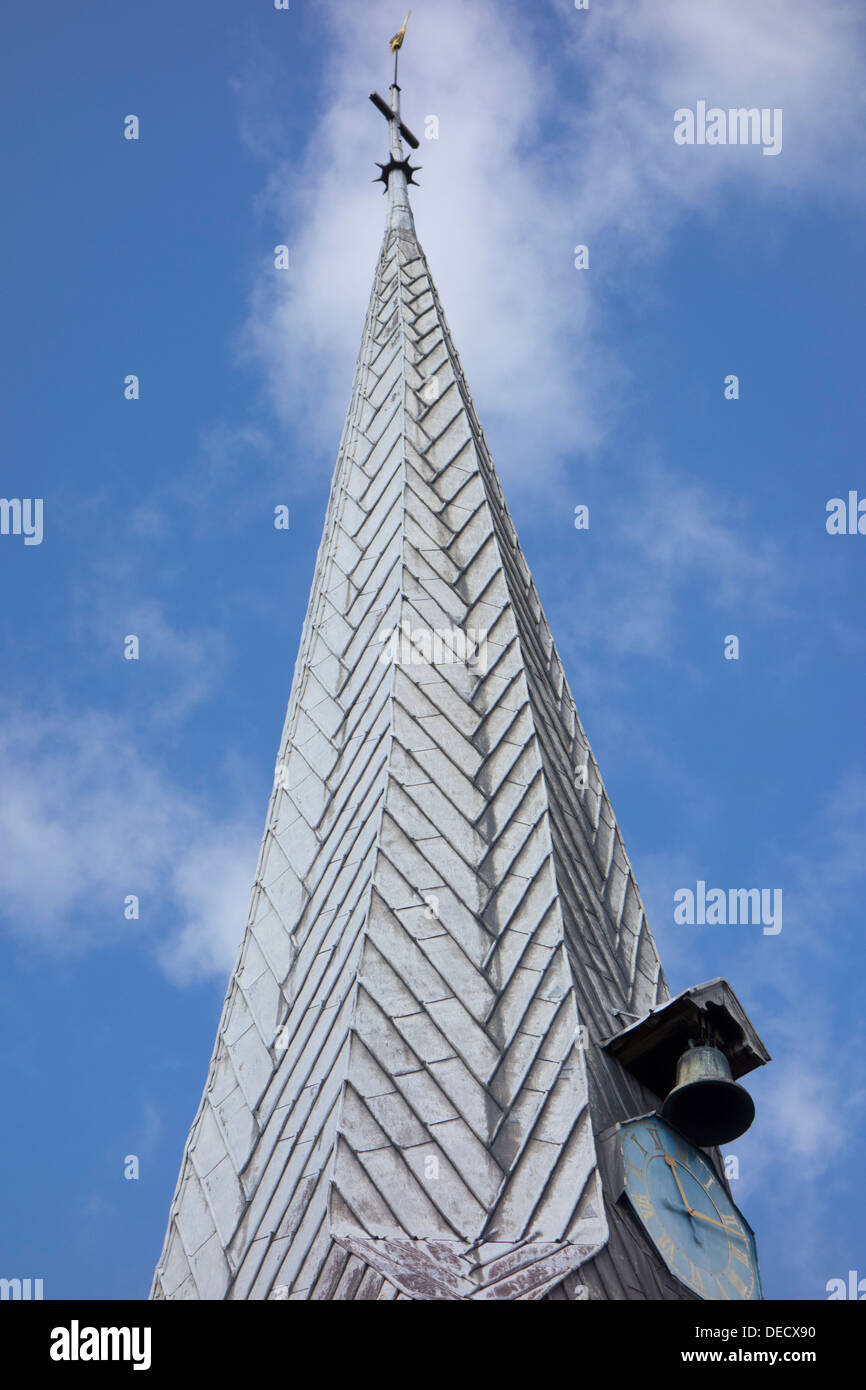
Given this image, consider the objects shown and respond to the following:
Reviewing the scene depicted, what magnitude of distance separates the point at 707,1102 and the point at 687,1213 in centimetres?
100

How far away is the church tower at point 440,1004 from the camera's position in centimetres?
1598

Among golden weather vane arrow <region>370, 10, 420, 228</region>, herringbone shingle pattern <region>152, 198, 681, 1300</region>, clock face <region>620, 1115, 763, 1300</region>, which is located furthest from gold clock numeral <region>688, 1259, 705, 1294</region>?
golden weather vane arrow <region>370, 10, 420, 228</region>

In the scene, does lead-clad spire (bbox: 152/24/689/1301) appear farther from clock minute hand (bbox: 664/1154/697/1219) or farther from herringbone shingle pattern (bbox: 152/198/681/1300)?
clock minute hand (bbox: 664/1154/697/1219)

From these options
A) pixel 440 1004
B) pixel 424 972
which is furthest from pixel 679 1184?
pixel 424 972

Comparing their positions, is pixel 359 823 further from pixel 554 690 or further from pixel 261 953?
pixel 554 690

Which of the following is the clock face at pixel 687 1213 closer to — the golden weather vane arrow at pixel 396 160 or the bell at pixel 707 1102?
the bell at pixel 707 1102

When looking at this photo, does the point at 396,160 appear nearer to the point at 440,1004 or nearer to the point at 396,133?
the point at 396,133

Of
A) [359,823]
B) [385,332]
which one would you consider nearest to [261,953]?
[359,823]

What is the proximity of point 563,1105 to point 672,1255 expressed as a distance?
4.98 ft

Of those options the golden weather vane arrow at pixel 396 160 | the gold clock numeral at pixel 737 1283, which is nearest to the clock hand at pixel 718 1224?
the gold clock numeral at pixel 737 1283

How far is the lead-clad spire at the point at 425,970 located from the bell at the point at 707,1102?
0.57 meters

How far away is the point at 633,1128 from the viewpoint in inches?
691

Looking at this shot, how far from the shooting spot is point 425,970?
18453mm

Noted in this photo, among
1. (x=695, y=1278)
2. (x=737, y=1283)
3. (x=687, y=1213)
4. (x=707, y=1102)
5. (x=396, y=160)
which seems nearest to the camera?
(x=695, y=1278)
